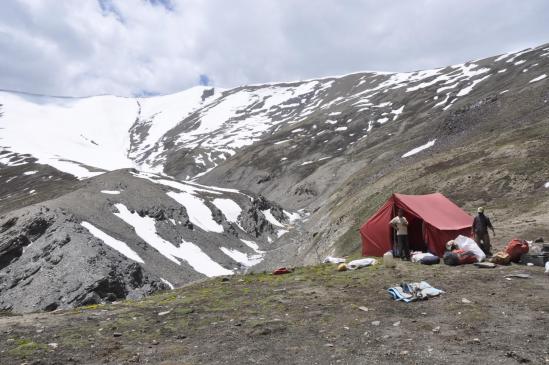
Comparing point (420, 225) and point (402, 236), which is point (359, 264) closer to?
point (402, 236)

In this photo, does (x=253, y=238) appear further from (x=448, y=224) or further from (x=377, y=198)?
(x=448, y=224)

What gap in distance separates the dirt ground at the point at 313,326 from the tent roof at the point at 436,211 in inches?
215

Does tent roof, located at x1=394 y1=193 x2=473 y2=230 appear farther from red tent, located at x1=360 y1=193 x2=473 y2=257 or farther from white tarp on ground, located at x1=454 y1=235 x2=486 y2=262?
white tarp on ground, located at x1=454 y1=235 x2=486 y2=262

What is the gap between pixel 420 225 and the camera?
74.7ft

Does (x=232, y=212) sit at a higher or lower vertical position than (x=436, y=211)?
higher

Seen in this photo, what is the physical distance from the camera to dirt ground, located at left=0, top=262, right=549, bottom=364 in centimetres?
994

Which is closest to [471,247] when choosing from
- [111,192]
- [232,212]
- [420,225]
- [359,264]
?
[359,264]

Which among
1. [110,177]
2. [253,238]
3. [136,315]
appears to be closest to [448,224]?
[136,315]

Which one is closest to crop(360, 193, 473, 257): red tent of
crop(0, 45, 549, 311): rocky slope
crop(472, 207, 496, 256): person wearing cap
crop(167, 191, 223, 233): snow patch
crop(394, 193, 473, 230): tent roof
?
crop(394, 193, 473, 230): tent roof

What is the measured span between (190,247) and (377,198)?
72.4 feet

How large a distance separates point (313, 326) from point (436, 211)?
13601 millimetres

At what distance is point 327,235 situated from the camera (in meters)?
47.1

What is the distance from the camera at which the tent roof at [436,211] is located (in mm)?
21923

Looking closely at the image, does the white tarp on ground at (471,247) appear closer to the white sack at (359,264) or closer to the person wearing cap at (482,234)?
the person wearing cap at (482,234)
